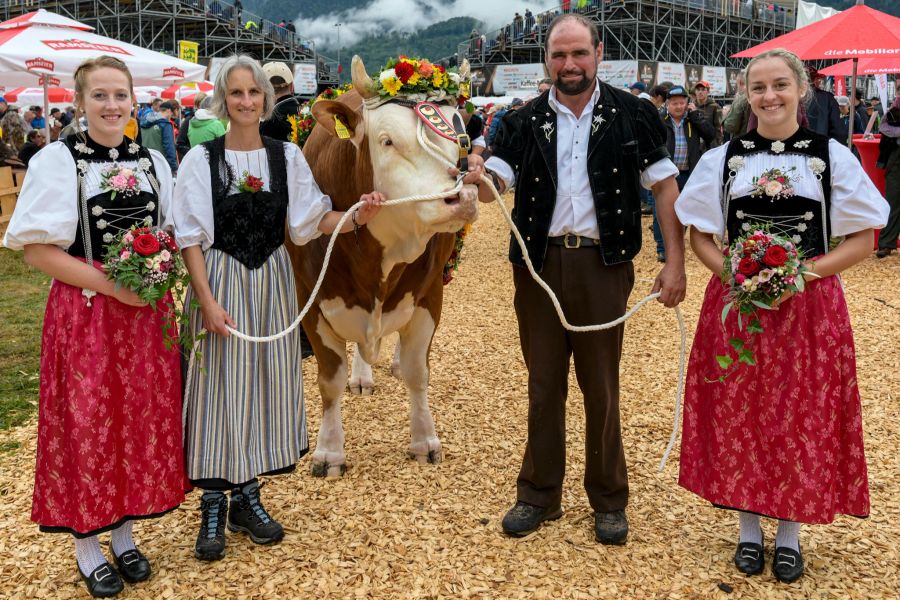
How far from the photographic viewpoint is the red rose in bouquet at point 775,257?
273cm

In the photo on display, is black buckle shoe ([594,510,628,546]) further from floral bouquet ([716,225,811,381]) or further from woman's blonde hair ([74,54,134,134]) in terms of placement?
woman's blonde hair ([74,54,134,134])

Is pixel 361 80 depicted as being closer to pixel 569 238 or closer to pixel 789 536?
pixel 569 238

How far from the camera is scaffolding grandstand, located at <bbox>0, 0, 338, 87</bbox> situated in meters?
39.2

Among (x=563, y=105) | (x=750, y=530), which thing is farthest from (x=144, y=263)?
(x=750, y=530)

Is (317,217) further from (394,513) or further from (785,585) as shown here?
(785,585)

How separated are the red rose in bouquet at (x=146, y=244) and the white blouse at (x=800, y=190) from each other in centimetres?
197

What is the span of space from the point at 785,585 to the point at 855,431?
0.65 m

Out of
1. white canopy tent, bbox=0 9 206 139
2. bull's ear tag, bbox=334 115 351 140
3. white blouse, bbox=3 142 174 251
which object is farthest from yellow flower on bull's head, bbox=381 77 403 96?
white canopy tent, bbox=0 9 206 139

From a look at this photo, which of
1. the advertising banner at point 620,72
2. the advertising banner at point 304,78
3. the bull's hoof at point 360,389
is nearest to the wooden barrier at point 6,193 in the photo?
the bull's hoof at point 360,389

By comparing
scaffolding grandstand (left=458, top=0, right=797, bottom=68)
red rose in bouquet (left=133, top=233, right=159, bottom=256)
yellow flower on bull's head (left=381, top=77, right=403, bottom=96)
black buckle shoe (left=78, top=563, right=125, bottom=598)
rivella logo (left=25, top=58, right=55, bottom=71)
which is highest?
scaffolding grandstand (left=458, top=0, right=797, bottom=68)

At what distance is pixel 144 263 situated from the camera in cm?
277

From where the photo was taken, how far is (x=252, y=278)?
10.5 ft

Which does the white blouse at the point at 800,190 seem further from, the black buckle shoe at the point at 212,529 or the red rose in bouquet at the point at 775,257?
the black buckle shoe at the point at 212,529

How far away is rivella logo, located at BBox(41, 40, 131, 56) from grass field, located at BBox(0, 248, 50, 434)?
2.60m
